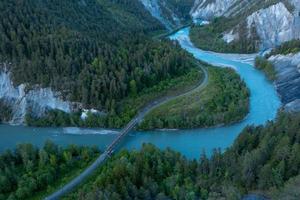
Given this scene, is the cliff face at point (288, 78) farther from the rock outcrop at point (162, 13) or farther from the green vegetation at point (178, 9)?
the green vegetation at point (178, 9)

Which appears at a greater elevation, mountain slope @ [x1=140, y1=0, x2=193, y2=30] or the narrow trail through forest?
mountain slope @ [x1=140, y1=0, x2=193, y2=30]

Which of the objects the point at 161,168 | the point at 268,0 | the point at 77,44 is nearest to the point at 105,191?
the point at 161,168

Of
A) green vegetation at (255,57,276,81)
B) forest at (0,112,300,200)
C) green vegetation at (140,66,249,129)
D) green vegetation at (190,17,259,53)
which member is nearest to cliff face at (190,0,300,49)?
green vegetation at (190,17,259,53)

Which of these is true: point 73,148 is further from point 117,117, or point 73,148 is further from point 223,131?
point 223,131

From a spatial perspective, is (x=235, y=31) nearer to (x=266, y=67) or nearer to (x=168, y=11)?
(x=266, y=67)

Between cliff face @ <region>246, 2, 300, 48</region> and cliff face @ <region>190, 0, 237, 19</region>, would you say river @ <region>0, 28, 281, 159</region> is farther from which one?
cliff face @ <region>190, 0, 237, 19</region>
